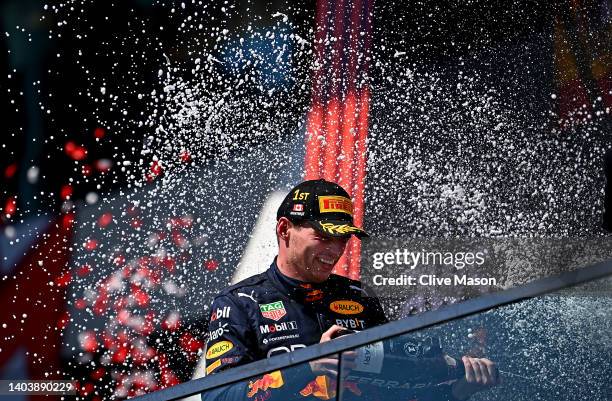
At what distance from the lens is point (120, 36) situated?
211 centimetres

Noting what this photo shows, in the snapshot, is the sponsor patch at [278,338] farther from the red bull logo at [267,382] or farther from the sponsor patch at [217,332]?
the red bull logo at [267,382]

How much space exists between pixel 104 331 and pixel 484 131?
109cm

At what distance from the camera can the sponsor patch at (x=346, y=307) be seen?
1.87 m

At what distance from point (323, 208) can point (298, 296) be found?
21cm

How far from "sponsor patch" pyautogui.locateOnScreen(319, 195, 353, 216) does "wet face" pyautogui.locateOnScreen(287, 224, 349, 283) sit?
57 mm

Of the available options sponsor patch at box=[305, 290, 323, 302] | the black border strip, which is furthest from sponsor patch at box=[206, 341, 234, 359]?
the black border strip

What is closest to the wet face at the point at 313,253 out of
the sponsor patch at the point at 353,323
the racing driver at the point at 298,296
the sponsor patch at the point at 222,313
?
the racing driver at the point at 298,296

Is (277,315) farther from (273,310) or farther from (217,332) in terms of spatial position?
(217,332)

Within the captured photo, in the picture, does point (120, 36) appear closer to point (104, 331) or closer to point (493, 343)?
point (104, 331)

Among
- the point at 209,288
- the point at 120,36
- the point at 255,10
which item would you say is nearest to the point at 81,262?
the point at 209,288

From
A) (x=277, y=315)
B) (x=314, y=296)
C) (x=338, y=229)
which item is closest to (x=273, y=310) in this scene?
(x=277, y=315)

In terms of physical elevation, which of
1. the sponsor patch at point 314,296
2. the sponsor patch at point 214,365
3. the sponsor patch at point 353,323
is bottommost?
the sponsor patch at point 353,323

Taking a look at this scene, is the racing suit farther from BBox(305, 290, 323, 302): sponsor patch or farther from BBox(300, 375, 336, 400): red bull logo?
BBox(300, 375, 336, 400): red bull logo

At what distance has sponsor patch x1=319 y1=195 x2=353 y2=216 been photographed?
6.19 ft
